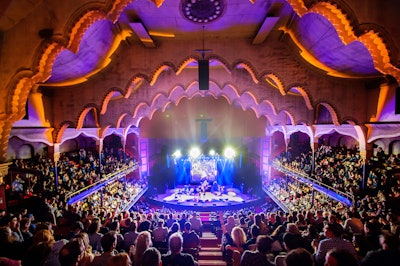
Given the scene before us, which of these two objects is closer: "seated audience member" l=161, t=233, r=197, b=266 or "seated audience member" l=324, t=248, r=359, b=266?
"seated audience member" l=324, t=248, r=359, b=266

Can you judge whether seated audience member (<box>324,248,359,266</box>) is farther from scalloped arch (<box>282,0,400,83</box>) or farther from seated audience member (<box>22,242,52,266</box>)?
seated audience member (<box>22,242,52,266</box>)

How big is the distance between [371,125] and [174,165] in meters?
17.4

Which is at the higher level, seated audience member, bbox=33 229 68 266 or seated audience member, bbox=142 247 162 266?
seated audience member, bbox=142 247 162 266

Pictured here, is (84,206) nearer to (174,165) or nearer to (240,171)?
(174,165)

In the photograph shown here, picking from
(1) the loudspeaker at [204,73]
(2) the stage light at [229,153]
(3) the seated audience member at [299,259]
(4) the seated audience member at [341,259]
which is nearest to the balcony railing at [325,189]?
(2) the stage light at [229,153]

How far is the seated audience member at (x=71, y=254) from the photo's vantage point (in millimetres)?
2834

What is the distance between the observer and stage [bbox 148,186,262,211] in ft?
57.0

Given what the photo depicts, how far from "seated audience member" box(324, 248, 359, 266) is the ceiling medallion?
5806 mm

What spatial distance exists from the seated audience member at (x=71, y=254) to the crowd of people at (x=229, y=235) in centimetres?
1

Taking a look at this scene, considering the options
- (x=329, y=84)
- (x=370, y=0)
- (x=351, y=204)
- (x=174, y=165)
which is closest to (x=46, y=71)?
(x=370, y=0)

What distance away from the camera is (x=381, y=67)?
422cm

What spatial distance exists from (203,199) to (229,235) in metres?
13.4

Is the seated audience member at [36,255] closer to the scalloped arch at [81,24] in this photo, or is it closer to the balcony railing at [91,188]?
the scalloped arch at [81,24]

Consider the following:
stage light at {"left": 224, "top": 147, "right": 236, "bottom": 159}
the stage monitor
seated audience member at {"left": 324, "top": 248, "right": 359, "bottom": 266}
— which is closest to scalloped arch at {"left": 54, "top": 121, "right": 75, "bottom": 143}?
seated audience member at {"left": 324, "top": 248, "right": 359, "bottom": 266}
